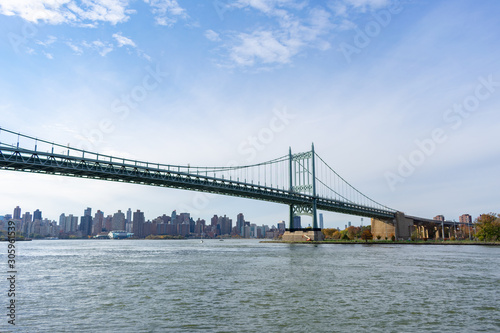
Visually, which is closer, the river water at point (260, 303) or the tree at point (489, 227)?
the river water at point (260, 303)

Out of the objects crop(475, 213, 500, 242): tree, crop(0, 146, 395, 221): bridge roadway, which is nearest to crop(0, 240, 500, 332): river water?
crop(0, 146, 395, 221): bridge roadway

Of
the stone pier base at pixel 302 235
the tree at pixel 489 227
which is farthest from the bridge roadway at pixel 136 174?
the tree at pixel 489 227

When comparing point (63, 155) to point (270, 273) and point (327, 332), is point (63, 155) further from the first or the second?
point (327, 332)

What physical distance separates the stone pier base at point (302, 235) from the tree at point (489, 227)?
114 feet

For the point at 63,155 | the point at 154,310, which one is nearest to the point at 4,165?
the point at 63,155

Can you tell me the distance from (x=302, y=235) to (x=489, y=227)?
4051 centimetres

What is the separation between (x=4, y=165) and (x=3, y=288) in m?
39.6

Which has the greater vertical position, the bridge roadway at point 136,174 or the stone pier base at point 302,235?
the bridge roadway at point 136,174

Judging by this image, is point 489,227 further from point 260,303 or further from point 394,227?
point 260,303

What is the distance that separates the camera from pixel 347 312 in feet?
43.2

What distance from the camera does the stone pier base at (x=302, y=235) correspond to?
8962cm

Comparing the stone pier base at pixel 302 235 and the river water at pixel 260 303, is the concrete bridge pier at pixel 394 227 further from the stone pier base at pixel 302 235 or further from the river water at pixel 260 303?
the river water at pixel 260 303

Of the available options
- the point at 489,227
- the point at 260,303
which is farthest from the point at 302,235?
the point at 260,303

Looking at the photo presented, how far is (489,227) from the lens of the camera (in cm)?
7812
